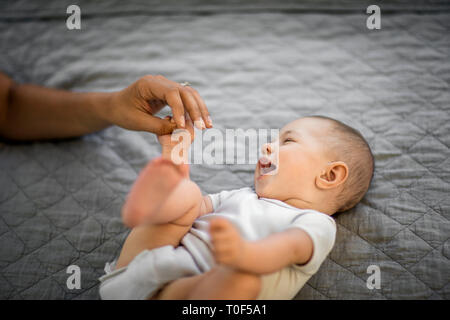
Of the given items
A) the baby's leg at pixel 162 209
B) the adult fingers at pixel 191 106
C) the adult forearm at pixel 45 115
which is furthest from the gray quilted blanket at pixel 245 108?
the adult fingers at pixel 191 106

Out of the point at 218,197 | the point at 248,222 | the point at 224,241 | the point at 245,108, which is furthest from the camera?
the point at 245,108

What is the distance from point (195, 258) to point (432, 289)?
0.51m

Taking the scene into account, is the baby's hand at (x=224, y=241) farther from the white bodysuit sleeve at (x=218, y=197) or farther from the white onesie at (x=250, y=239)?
the white bodysuit sleeve at (x=218, y=197)

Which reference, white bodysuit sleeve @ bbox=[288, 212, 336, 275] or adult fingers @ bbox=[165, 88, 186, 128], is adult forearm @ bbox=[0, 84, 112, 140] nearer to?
adult fingers @ bbox=[165, 88, 186, 128]

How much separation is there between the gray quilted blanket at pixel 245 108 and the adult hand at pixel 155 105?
6.7 inches

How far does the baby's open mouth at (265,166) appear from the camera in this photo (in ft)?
3.10

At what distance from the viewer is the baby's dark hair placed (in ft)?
2.99

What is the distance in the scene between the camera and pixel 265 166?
969 mm

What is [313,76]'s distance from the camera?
4.16 ft

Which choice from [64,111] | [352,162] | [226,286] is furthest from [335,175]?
[64,111]

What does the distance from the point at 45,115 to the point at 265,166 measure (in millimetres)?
661

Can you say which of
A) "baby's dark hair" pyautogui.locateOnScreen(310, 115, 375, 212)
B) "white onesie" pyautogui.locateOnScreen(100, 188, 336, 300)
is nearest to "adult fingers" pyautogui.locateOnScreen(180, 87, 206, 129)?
"white onesie" pyautogui.locateOnScreen(100, 188, 336, 300)

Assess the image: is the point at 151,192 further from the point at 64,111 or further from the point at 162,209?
the point at 64,111

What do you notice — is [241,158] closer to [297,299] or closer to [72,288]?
[297,299]
